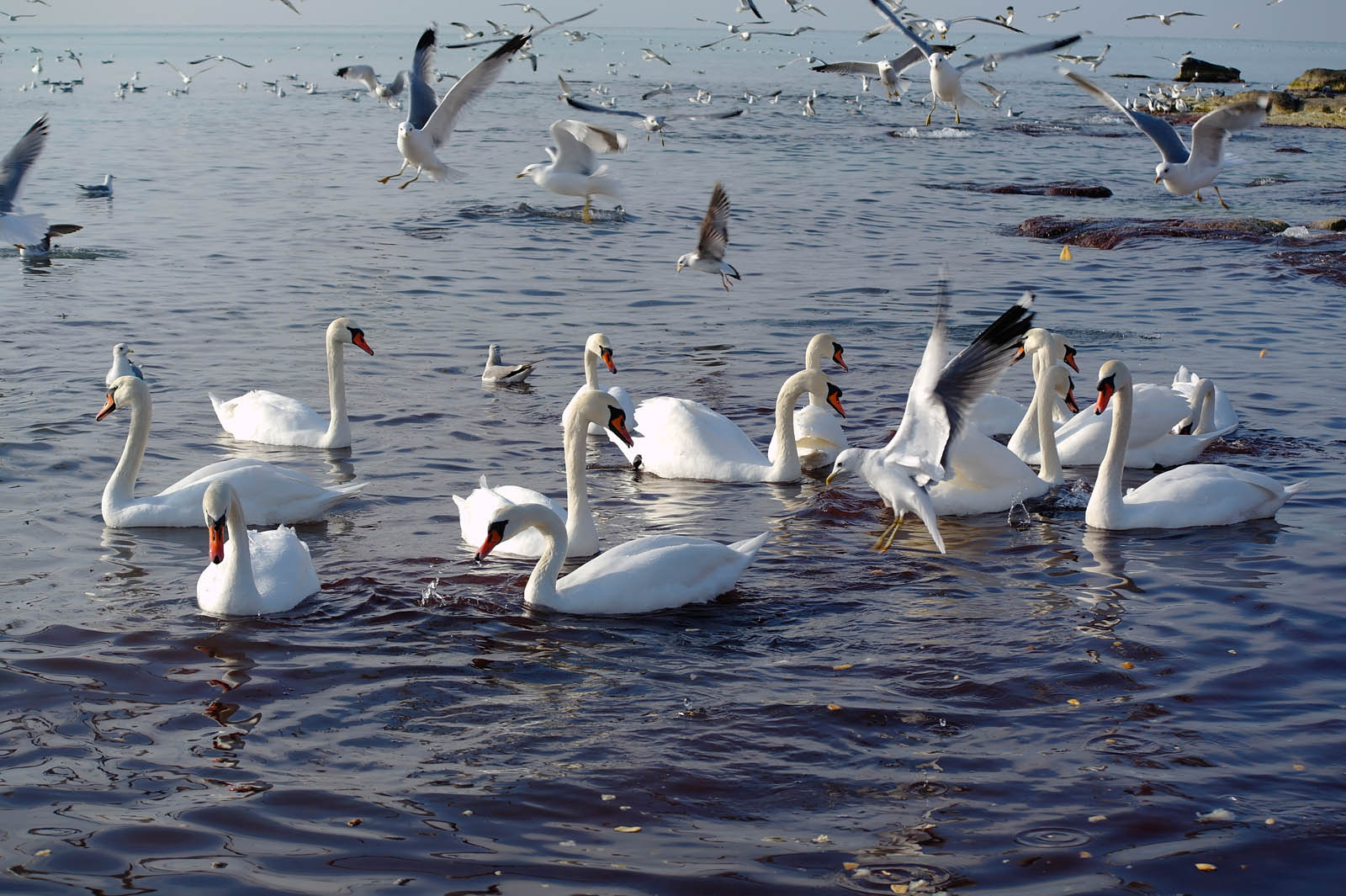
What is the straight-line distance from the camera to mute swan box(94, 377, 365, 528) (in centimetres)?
799

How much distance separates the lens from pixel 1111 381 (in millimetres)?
8656

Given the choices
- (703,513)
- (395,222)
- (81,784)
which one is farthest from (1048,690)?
(395,222)

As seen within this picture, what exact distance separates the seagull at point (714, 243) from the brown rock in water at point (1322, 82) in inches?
1850

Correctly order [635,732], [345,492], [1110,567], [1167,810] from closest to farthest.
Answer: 1. [1167,810]
2. [635,732]
3. [1110,567]
4. [345,492]

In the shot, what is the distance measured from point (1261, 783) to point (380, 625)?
156 inches

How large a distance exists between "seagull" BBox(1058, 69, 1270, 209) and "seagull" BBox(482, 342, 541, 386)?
716cm

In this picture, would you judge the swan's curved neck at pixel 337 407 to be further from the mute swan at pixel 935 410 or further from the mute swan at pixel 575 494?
A: the mute swan at pixel 935 410

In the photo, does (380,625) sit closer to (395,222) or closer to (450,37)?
(395,222)

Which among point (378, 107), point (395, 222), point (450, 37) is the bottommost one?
point (395, 222)

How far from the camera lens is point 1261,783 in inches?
200

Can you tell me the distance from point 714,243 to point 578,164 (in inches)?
179

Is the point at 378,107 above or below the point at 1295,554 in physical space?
above

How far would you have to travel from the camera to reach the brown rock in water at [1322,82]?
54.5m

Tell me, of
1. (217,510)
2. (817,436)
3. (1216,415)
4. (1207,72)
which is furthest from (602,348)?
(1207,72)
